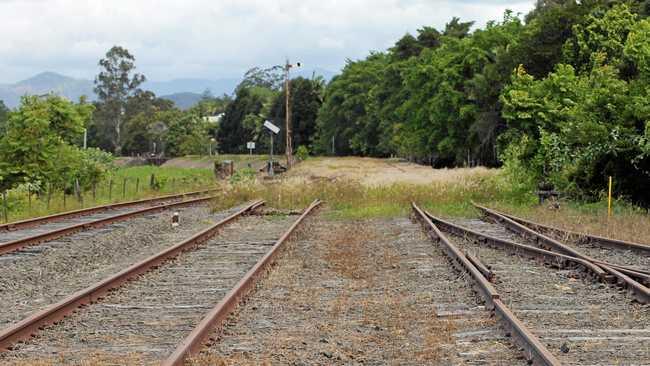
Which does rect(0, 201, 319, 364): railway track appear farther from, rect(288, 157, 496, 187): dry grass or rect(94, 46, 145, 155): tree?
rect(94, 46, 145, 155): tree

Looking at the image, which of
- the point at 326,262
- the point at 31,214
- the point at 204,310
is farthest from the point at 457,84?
the point at 204,310

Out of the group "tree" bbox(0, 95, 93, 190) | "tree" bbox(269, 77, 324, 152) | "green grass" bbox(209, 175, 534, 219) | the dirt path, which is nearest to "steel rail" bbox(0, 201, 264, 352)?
the dirt path

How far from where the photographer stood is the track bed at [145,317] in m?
6.87

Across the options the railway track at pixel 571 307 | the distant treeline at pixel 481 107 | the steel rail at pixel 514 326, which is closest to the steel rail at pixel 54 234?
the steel rail at pixel 514 326

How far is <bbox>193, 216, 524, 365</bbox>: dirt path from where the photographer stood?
6.82 m

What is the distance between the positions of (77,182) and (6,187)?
13.2ft

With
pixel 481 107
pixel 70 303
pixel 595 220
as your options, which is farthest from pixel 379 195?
pixel 481 107

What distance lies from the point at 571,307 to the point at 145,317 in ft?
14.3

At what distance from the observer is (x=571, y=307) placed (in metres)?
8.89

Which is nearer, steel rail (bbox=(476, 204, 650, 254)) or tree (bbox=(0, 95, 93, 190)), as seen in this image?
steel rail (bbox=(476, 204, 650, 254))

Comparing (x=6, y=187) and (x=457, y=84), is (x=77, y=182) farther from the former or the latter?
(x=457, y=84)

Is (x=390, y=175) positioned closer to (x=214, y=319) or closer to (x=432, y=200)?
(x=432, y=200)

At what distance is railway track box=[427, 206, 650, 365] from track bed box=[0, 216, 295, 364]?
10.6 ft

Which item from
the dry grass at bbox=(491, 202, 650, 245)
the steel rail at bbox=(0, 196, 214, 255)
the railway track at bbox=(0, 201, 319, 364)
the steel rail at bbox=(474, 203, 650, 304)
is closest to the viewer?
the railway track at bbox=(0, 201, 319, 364)
